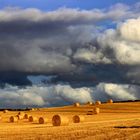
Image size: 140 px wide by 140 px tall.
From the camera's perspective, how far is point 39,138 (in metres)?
23.7

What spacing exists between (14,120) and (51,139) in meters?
26.6

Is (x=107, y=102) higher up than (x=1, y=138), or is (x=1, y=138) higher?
(x=107, y=102)

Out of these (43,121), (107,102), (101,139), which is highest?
(107,102)

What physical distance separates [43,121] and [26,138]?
18429 millimetres

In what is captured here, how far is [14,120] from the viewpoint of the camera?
49125 mm

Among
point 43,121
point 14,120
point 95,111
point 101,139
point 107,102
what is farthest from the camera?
point 107,102

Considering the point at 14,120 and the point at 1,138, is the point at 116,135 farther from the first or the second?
the point at 14,120

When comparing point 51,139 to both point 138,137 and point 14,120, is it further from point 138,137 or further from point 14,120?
point 14,120

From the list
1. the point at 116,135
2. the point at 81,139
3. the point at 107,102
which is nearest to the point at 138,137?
the point at 116,135

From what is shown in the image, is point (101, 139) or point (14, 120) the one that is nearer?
point (101, 139)

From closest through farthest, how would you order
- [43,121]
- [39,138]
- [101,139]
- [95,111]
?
1. [101,139]
2. [39,138]
3. [43,121]
4. [95,111]

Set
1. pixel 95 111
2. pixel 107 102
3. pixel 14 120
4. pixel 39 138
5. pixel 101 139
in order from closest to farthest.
Result: pixel 101 139
pixel 39 138
pixel 14 120
pixel 95 111
pixel 107 102

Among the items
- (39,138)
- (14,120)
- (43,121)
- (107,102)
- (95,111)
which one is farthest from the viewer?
(107,102)

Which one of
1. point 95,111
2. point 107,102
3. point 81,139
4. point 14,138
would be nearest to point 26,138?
point 14,138
